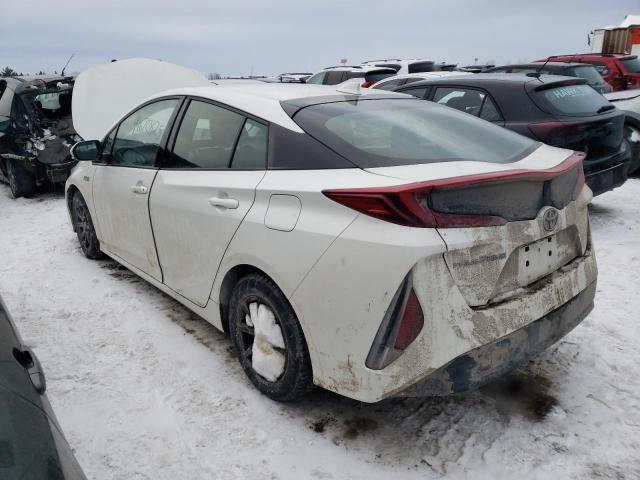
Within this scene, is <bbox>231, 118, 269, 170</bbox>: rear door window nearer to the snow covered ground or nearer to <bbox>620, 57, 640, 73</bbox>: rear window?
the snow covered ground

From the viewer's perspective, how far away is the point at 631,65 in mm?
12078

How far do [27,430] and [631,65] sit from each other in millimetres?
14217

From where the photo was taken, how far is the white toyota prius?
6.67 ft

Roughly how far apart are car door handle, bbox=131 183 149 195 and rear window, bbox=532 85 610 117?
379cm

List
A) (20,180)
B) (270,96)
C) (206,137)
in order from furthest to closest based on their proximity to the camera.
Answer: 1. (20,180)
2. (206,137)
3. (270,96)

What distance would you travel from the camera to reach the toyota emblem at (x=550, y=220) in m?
2.30

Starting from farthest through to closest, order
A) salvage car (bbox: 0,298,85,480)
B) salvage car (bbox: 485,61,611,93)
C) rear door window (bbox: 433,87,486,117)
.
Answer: salvage car (bbox: 485,61,611,93) < rear door window (bbox: 433,87,486,117) < salvage car (bbox: 0,298,85,480)

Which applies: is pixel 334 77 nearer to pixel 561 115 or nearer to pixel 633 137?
pixel 633 137

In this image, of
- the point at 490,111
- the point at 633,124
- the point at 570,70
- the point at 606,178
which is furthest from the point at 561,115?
the point at 570,70

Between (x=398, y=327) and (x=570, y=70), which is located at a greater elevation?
(x=570, y=70)

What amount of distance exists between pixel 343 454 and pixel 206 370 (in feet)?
3.51

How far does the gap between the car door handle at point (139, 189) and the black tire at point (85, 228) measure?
4.43 feet

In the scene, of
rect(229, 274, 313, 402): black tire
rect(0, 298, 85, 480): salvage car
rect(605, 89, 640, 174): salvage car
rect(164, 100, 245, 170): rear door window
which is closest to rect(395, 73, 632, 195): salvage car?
rect(605, 89, 640, 174): salvage car

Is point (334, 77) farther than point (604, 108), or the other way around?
point (334, 77)
